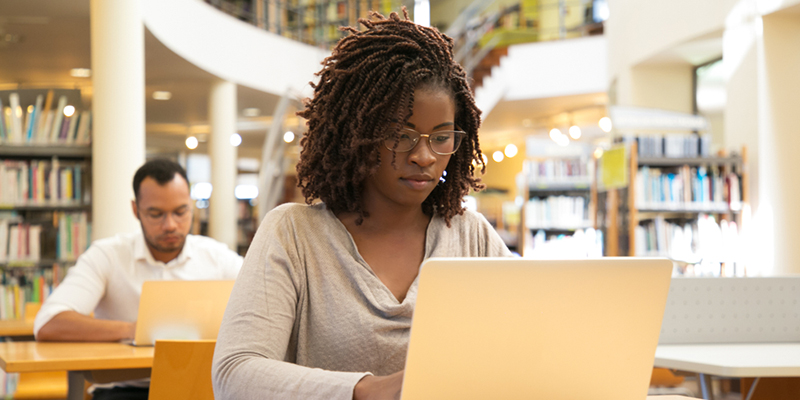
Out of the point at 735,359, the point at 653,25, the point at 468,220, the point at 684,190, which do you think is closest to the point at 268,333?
the point at 468,220

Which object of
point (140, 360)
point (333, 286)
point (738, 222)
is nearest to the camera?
point (333, 286)

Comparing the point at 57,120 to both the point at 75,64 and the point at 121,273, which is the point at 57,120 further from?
the point at 75,64

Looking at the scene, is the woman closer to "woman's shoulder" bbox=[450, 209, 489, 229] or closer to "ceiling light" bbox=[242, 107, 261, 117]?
"woman's shoulder" bbox=[450, 209, 489, 229]

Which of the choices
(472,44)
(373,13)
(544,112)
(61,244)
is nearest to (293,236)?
(373,13)

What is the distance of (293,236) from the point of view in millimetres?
1096

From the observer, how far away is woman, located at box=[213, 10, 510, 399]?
102cm

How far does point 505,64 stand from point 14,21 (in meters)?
6.22

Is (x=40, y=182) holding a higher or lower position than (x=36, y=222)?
higher

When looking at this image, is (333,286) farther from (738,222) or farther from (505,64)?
(505,64)

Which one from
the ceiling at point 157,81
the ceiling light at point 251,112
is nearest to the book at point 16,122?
the ceiling at point 157,81

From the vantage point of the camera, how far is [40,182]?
14.3 ft

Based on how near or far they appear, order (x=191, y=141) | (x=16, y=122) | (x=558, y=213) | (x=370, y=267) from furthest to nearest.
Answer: (x=191, y=141), (x=558, y=213), (x=16, y=122), (x=370, y=267)

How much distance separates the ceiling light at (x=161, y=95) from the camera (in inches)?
353

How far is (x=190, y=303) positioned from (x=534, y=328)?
140 cm
